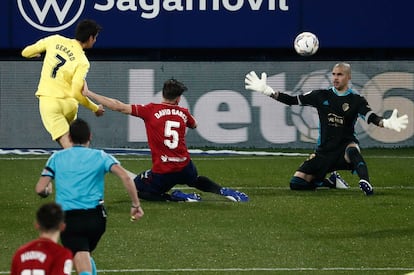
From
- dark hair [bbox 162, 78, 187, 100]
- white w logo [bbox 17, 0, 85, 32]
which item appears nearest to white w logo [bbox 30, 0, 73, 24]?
white w logo [bbox 17, 0, 85, 32]

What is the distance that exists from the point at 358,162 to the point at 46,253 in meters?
8.21

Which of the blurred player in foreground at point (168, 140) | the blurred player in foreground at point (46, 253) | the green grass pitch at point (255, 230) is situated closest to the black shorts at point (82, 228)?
the green grass pitch at point (255, 230)

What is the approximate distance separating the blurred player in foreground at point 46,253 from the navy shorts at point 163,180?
6.65 metres

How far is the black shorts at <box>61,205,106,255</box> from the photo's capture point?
8695 mm

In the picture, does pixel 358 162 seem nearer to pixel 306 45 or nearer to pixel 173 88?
pixel 306 45

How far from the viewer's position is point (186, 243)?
37.8 feet

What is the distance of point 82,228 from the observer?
8.74m

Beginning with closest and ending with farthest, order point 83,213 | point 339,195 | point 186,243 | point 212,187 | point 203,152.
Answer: point 83,213 → point 186,243 → point 212,187 → point 339,195 → point 203,152

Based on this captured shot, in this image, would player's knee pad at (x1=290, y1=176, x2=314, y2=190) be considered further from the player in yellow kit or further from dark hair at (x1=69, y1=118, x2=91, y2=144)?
dark hair at (x1=69, y1=118, x2=91, y2=144)

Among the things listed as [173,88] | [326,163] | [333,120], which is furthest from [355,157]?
[173,88]

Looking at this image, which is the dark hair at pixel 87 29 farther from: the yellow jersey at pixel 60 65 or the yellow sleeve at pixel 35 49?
the yellow sleeve at pixel 35 49

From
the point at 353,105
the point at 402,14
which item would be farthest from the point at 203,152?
the point at 353,105

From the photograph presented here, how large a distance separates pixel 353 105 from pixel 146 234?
13.5 ft

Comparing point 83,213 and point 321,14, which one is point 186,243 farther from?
point 321,14
